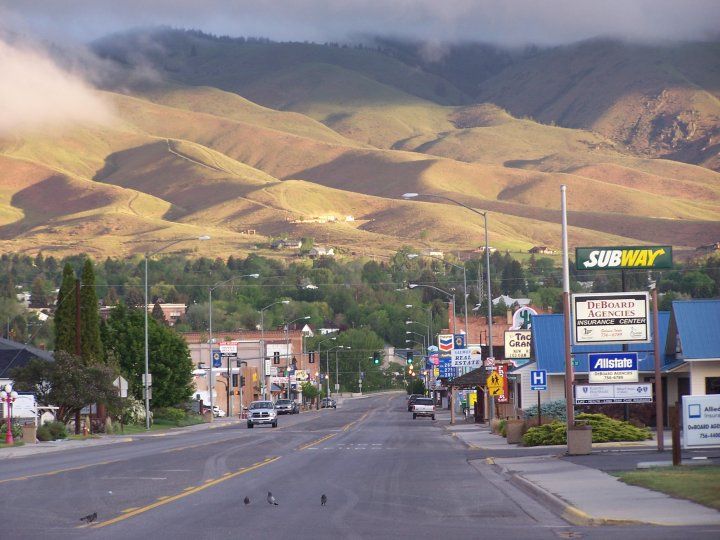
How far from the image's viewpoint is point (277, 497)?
24.5 m

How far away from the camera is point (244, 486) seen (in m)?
27.1

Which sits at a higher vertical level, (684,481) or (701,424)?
(701,424)

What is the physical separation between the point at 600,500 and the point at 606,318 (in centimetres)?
1666

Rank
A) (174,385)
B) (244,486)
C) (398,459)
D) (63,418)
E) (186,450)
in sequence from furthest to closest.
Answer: (174,385) → (63,418) → (186,450) → (398,459) → (244,486)

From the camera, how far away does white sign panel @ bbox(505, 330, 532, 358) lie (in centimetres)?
6091

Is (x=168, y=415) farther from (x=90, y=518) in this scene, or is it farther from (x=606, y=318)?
(x=90, y=518)

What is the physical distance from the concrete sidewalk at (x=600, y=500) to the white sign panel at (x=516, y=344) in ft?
101

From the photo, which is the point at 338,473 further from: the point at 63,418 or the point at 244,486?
the point at 63,418

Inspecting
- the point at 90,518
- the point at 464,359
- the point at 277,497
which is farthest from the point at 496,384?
the point at 90,518

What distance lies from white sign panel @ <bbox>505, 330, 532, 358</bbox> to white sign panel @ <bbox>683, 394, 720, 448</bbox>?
31.8 meters

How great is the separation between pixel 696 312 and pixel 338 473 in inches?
1033

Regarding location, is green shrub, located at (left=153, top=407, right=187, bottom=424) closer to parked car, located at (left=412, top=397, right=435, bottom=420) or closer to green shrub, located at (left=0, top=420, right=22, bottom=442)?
parked car, located at (left=412, top=397, right=435, bottom=420)

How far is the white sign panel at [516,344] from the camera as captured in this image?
60906 mm

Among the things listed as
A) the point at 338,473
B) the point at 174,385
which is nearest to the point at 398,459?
the point at 338,473
